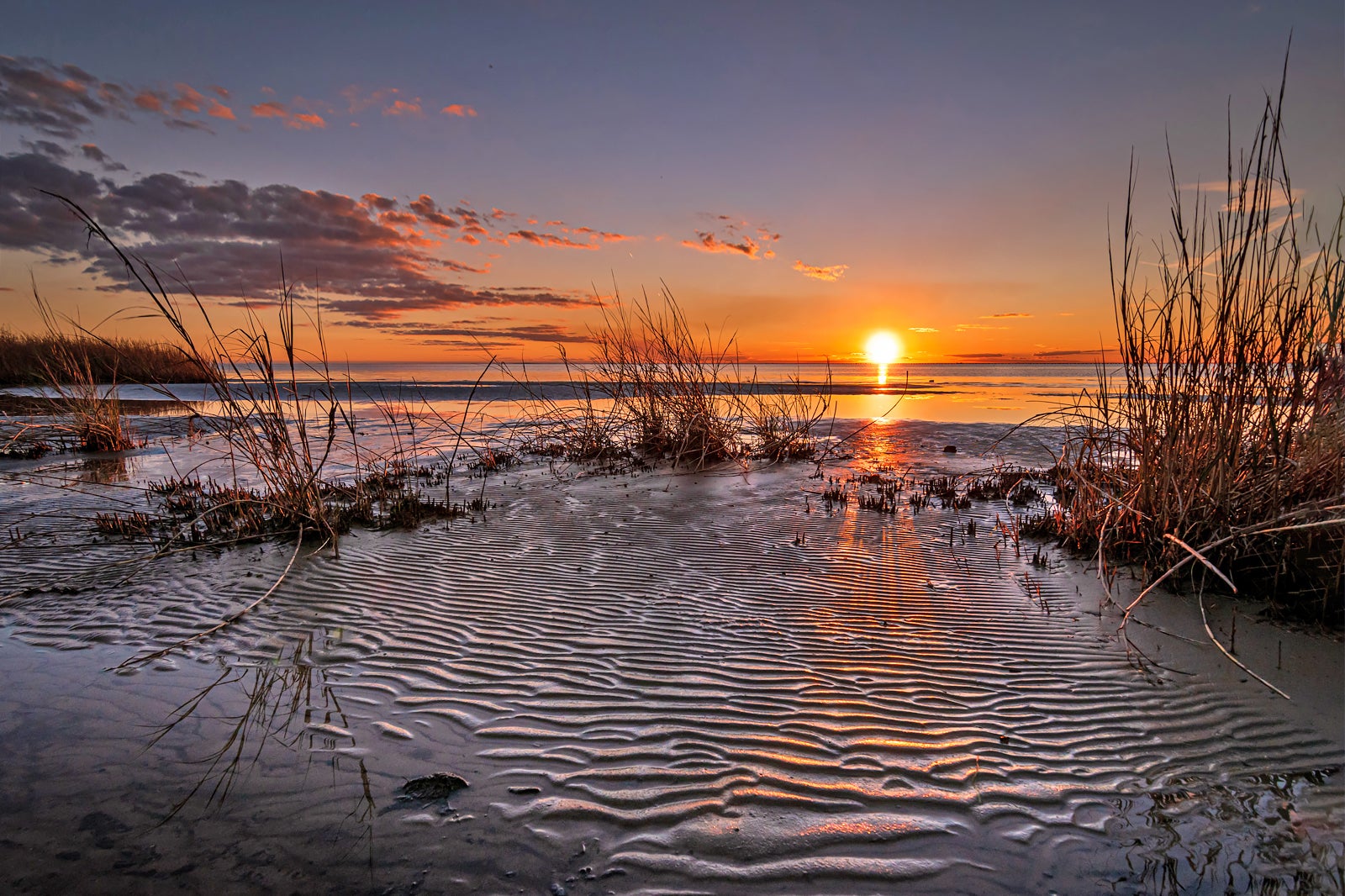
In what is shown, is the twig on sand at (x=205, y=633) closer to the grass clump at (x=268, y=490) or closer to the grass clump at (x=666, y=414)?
the grass clump at (x=268, y=490)

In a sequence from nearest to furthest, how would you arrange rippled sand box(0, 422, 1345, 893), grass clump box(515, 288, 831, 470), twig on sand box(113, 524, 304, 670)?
rippled sand box(0, 422, 1345, 893) → twig on sand box(113, 524, 304, 670) → grass clump box(515, 288, 831, 470)

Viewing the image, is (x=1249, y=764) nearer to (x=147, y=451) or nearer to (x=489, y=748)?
(x=489, y=748)

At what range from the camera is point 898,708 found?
281cm

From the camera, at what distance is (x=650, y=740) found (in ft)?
8.47

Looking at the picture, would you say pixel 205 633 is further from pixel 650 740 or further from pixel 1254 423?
pixel 1254 423

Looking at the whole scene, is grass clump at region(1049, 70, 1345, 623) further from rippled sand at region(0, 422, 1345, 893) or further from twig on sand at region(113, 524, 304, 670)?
twig on sand at region(113, 524, 304, 670)

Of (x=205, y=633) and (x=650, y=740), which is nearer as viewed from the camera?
(x=650, y=740)

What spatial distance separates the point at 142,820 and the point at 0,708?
1419 millimetres

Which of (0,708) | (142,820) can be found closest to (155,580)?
(0,708)

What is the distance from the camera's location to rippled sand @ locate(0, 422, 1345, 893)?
1.95 meters

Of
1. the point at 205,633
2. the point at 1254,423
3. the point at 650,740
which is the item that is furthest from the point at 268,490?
the point at 1254,423

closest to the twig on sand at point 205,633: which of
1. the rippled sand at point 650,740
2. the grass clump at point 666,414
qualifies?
the rippled sand at point 650,740

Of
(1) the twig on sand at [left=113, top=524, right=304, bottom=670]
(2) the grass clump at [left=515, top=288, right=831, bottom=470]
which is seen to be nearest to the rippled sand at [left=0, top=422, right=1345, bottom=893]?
(1) the twig on sand at [left=113, top=524, right=304, bottom=670]

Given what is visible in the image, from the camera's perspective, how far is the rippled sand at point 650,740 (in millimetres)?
1946
